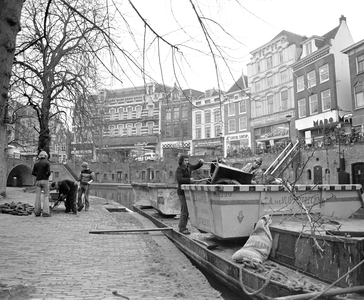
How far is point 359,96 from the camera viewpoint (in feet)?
77.8

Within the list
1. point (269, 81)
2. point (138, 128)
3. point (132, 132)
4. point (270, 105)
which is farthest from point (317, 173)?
point (132, 132)

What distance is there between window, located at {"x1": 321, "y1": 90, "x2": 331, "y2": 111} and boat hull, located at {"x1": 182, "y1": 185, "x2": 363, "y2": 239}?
2406 cm

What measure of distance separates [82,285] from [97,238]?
9.25ft

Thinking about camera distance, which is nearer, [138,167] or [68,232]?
[68,232]

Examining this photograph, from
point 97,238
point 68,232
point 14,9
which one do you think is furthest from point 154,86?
point 68,232

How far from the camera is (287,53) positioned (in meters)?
33.3

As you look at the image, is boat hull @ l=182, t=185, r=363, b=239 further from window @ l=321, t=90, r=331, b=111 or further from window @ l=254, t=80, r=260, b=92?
window @ l=254, t=80, r=260, b=92

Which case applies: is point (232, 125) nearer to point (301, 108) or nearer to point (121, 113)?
point (301, 108)

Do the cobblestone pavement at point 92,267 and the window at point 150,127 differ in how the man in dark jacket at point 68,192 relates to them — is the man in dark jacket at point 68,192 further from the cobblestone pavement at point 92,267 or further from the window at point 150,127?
the window at point 150,127

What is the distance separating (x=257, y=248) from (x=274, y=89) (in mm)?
32746

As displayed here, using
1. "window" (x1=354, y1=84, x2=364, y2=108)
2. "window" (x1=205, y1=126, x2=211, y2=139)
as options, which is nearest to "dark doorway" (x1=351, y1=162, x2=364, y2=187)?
"window" (x1=354, y1=84, x2=364, y2=108)

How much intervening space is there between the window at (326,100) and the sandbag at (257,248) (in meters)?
25.9

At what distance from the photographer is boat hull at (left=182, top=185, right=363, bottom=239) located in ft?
15.2

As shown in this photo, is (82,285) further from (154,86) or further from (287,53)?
(287,53)
